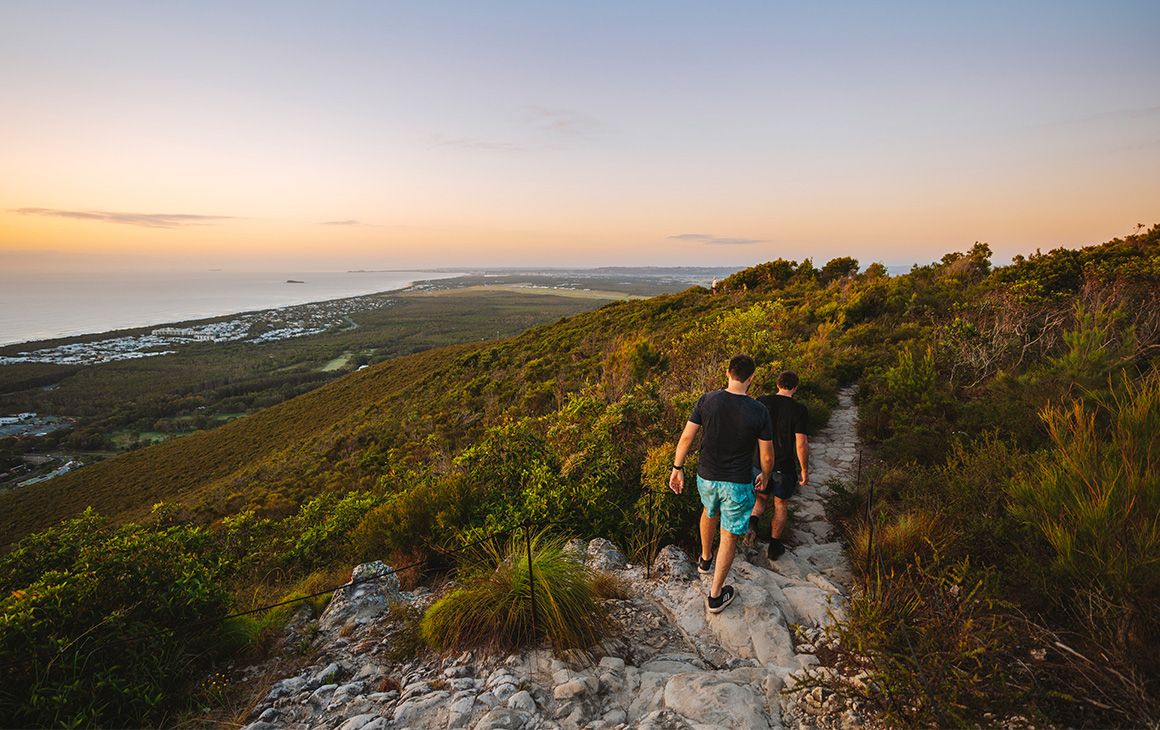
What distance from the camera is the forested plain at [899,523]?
85.3 inches

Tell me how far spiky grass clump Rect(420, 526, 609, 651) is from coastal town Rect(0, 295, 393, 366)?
113 metres

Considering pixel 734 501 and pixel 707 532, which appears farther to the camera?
pixel 707 532

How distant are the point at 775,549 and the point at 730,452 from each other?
1.57 meters

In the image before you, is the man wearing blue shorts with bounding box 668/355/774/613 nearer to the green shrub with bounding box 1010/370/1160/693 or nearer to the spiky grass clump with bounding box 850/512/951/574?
the spiky grass clump with bounding box 850/512/951/574

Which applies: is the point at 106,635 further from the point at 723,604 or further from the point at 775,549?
the point at 775,549

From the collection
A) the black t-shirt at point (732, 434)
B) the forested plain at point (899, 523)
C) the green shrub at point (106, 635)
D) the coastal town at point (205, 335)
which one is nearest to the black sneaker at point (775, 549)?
the forested plain at point (899, 523)

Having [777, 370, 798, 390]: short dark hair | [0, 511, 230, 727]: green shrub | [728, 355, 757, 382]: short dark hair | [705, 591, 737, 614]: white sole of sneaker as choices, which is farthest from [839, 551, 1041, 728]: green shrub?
[0, 511, 230, 727]: green shrub

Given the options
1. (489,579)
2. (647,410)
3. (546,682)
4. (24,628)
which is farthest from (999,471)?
(24,628)

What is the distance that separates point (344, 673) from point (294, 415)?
38.2 m

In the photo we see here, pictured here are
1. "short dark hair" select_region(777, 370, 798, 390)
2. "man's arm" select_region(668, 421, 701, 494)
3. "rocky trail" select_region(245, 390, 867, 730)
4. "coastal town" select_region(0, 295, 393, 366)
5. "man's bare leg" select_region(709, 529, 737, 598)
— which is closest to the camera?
"rocky trail" select_region(245, 390, 867, 730)

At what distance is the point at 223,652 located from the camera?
328cm

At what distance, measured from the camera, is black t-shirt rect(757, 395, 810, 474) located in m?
4.06

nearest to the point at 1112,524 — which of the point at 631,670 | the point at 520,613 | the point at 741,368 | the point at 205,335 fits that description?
the point at 741,368

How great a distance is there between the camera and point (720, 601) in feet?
10.5
